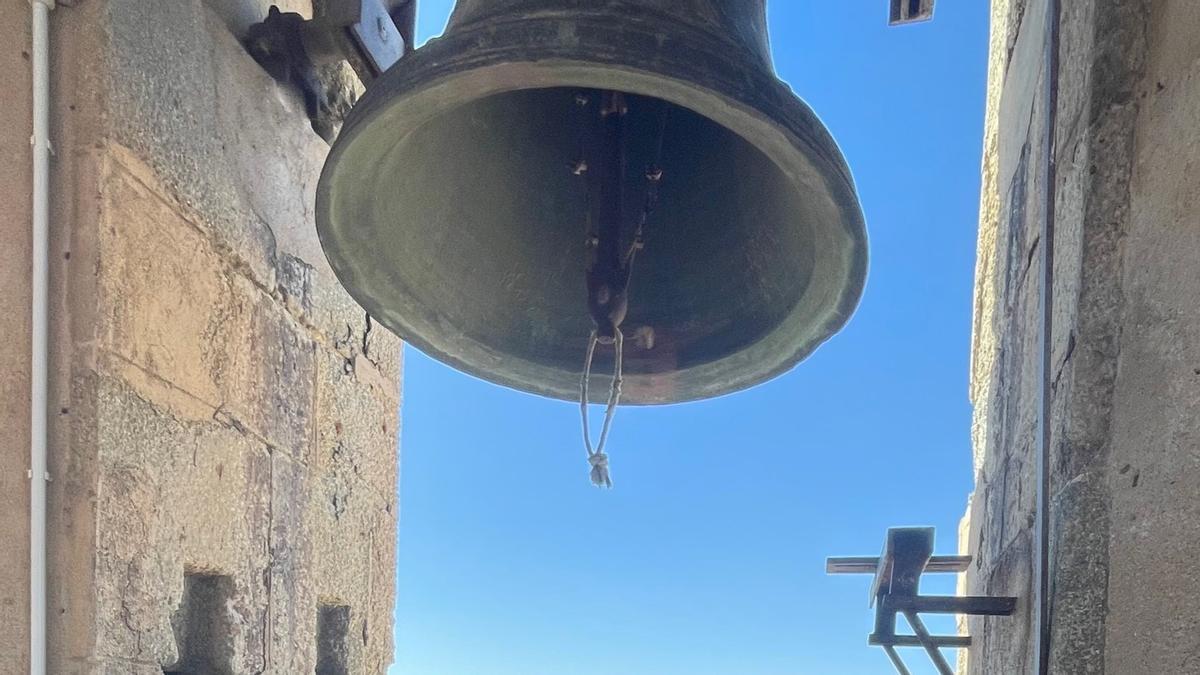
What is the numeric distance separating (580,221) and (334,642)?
0.91 m

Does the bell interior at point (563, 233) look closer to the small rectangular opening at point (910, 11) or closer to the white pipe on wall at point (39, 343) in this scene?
the white pipe on wall at point (39, 343)

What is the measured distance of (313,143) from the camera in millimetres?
2057

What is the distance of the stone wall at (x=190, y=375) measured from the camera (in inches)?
53.8

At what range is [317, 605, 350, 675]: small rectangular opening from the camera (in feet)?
6.72

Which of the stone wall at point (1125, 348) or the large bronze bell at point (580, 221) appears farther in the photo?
the large bronze bell at point (580, 221)

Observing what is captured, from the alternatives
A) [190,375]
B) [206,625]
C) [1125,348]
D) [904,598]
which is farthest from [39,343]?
[904,598]

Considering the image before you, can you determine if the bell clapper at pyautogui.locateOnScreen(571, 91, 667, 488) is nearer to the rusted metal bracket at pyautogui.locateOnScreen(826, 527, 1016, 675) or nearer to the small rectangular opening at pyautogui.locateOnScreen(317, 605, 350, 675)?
the rusted metal bracket at pyautogui.locateOnScreen(826, 527, 1016, 675)

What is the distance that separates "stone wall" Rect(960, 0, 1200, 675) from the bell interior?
401 mm

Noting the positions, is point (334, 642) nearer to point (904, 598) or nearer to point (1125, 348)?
point (904, 598)

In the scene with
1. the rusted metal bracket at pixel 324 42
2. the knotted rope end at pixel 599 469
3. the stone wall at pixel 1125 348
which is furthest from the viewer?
the rusted metal bracket at pixel 324 42

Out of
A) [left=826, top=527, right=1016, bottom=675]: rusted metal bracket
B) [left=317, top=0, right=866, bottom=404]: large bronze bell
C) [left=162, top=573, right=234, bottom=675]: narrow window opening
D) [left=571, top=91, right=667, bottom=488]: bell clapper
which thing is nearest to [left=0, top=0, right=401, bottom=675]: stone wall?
[left=162, top=573, right=234, bottom=675]: narrow window opening

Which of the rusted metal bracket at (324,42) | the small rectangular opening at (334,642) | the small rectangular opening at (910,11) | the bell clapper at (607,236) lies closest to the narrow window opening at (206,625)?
the small rectangular opening at (334,642)

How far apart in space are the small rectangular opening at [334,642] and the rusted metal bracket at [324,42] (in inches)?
35.7

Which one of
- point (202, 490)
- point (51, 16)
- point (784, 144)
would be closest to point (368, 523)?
point (202, 490)
